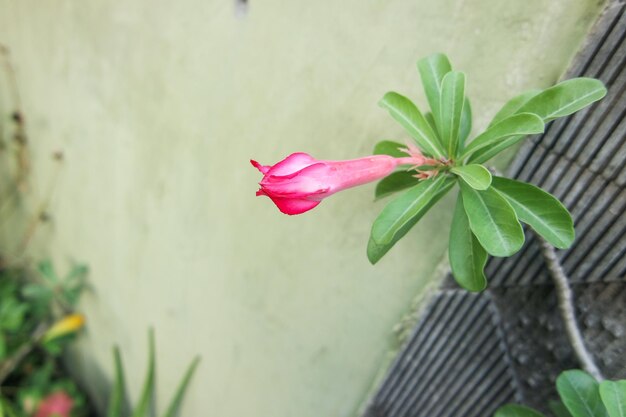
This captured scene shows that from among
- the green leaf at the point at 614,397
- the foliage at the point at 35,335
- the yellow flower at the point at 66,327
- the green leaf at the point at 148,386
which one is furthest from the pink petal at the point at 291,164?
the yellow flower at the point at 66,327

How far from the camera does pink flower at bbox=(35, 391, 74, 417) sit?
1.96 metres

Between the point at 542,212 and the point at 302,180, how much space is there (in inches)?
11.6

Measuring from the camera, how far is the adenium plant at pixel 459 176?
1.69 feet

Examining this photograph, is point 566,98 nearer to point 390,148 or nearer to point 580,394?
point 390,148

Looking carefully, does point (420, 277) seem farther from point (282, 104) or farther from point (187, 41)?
point (187, 41)

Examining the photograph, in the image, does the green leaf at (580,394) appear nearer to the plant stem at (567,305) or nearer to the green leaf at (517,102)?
the plant stem at (567,305)

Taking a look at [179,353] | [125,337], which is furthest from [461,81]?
[125,337]

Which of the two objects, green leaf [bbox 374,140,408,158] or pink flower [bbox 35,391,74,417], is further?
pink flower [bbox 35,391,74,417]

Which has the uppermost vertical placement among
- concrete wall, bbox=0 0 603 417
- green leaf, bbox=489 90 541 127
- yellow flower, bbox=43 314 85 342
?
green leaf, bbox=489 90 541 127

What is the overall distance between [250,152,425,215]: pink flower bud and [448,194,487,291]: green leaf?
15 cm

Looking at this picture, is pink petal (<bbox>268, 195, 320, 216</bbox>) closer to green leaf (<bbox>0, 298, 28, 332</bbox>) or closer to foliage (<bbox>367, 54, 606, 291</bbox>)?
foliage (<bbox>367, 54, 606, 291</bbox>)

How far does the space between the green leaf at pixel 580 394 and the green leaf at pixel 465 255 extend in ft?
0.63

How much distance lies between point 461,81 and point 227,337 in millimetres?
1131

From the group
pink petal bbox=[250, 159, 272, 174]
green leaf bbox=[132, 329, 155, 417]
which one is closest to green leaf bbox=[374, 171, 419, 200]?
pink petal bbox=[250, 159, 272, 174]
